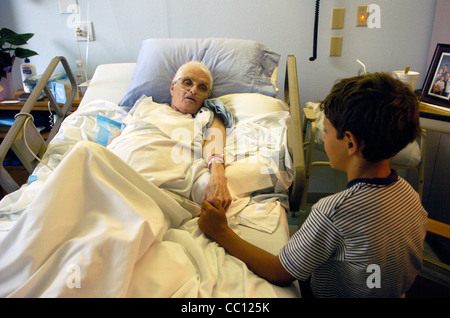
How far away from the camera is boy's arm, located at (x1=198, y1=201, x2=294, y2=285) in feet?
3.04

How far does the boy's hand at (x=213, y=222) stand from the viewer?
3.59 feet

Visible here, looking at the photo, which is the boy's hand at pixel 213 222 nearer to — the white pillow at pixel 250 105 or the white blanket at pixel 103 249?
the white blanket at pixel 103 249

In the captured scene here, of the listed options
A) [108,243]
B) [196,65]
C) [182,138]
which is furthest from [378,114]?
[196,65]

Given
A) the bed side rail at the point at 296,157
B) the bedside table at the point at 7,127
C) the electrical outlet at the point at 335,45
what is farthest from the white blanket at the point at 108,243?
the electrical outlet at the point at 335,45

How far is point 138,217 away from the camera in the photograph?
0.88 meters

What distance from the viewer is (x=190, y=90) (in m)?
1.76

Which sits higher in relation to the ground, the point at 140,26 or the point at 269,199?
the point at 140,26

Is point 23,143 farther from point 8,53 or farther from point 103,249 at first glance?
point 8,53

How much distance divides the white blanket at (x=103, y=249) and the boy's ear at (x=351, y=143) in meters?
0.42

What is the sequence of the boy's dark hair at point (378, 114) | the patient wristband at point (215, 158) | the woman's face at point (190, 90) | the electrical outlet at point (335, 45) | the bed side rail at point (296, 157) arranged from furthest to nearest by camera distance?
the electrical outlet at point (335, 45) → the woman's face at point (190, 90) → the patient wristband at point (215, 158) → the bed side rail at point (296, 157) → the boy's dark hair at point (378, 114)

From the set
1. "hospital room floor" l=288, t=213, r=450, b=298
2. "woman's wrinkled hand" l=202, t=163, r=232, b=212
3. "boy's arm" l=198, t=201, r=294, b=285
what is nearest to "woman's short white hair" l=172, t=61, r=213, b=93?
"woman's wrinkled hand" l=202, t=163, r=232, b=212
